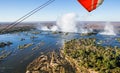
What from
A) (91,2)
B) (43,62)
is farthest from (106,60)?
(91,2)

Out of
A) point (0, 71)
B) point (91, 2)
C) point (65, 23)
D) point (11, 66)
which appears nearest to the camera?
point (91, 2)

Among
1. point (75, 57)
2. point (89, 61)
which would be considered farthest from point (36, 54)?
point (89, 61)

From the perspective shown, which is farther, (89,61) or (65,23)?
(65,23)

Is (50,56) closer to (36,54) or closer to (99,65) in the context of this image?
(36,54)

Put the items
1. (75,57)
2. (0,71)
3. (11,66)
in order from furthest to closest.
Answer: (75,57), (11,66), (0,71)

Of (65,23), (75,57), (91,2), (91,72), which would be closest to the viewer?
(91,2)

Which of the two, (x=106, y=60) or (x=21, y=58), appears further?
(x=21, y=58)

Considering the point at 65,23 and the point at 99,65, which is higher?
the point at 65,23

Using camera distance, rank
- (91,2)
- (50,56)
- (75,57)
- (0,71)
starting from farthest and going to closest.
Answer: (50,56) < (75,57) < (0,71) < (91,2)

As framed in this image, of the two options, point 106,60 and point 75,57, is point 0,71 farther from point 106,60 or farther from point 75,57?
point 106,60
